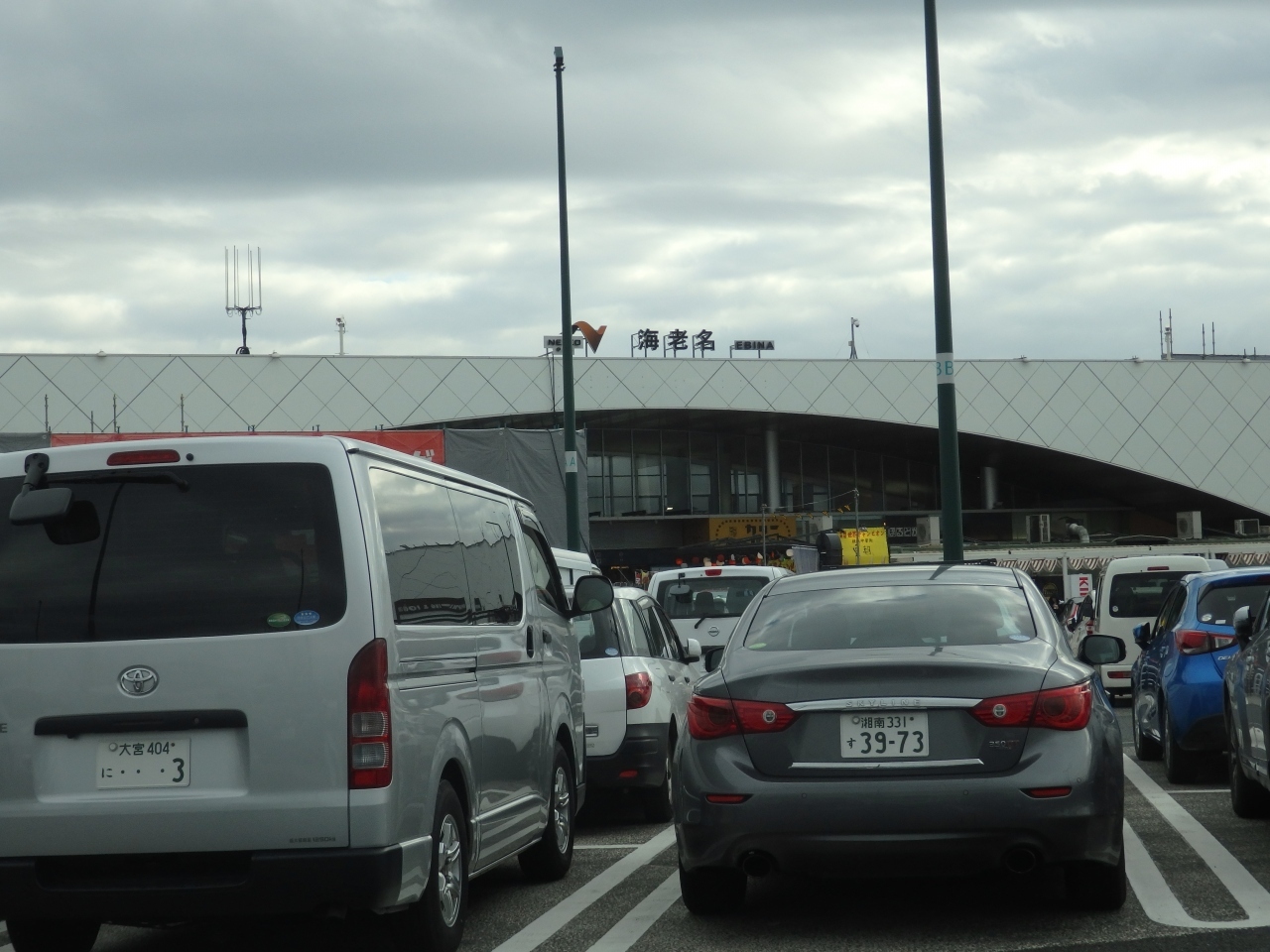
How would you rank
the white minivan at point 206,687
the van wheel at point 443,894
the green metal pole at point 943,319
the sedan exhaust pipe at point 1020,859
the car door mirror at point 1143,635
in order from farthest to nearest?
the green metal pole at point 943,319 < the car door mirror at point 1143,635 < the sedan exhaust pipe at point 1020,859 < the van wheel at point 443,894 < the white minivan at point 206,687

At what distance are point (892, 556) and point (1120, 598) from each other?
33.8 metres

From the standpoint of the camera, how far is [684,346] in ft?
205

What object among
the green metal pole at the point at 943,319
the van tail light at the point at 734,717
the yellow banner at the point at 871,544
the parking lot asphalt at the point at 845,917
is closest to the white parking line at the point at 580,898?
the parking lot asphalt at the point at 845,917

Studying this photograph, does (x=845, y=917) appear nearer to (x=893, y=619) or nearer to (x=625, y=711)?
(x=893, y=619)

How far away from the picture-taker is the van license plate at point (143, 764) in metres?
5.20

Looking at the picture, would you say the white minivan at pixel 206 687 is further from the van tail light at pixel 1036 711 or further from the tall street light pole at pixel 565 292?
the tall street light pole at pixel 565 292

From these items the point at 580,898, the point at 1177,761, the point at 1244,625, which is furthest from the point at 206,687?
the point at 1177,761

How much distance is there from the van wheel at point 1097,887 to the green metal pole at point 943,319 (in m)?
8.37

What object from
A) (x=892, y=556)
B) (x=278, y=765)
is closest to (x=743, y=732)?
(x=278, y=765)

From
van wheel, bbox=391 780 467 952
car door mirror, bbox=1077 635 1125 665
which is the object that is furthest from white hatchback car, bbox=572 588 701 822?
van wheel, bbox=391 780 467 952

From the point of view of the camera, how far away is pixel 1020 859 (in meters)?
5.79

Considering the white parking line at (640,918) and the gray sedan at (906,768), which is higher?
the gray sedan at (906,768)

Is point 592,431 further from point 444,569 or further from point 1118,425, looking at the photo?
point 444,569

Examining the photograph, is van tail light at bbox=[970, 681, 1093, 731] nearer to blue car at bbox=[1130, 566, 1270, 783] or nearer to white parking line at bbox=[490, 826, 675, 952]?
white parking line at bbox=[490, 826, 675, 952]
